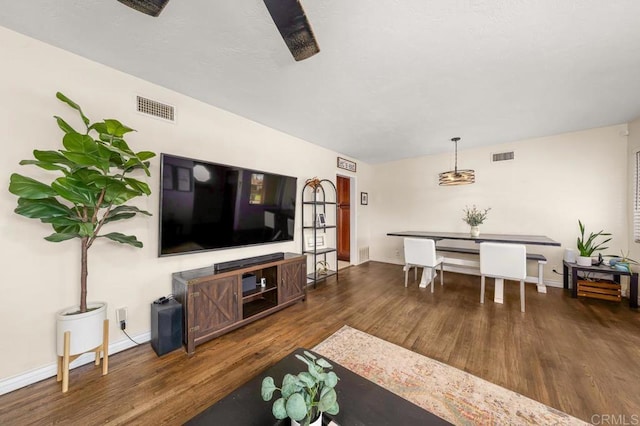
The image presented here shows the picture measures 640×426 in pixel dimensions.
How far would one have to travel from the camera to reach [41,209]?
1.45 meters

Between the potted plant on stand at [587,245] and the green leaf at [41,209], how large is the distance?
19.4 ft

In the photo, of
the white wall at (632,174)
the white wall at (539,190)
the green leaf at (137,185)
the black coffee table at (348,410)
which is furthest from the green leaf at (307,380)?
the white wall at (632,174)

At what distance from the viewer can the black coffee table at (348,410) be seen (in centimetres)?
91

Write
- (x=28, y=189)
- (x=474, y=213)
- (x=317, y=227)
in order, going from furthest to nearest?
(x=474, y=213)
(x=317, y=227)
(x=28, y=189)

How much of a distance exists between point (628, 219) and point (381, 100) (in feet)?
13.7

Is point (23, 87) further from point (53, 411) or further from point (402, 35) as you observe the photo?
point (402, 35)

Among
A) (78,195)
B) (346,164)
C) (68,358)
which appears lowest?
(68,358)

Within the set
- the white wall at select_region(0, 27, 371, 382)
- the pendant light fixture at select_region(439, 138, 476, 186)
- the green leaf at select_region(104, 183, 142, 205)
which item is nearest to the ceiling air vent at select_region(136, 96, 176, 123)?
the white wall at select_region(0, 27, 371, 382)

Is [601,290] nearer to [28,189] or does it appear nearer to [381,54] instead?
[381,54]

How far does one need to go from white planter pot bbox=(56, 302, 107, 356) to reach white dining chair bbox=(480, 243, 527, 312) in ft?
13.7

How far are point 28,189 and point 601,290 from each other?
244 inches

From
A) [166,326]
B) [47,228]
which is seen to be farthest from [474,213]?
[47,228]

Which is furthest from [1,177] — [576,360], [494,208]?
[494,208]

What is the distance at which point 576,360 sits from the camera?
73.0 inches
